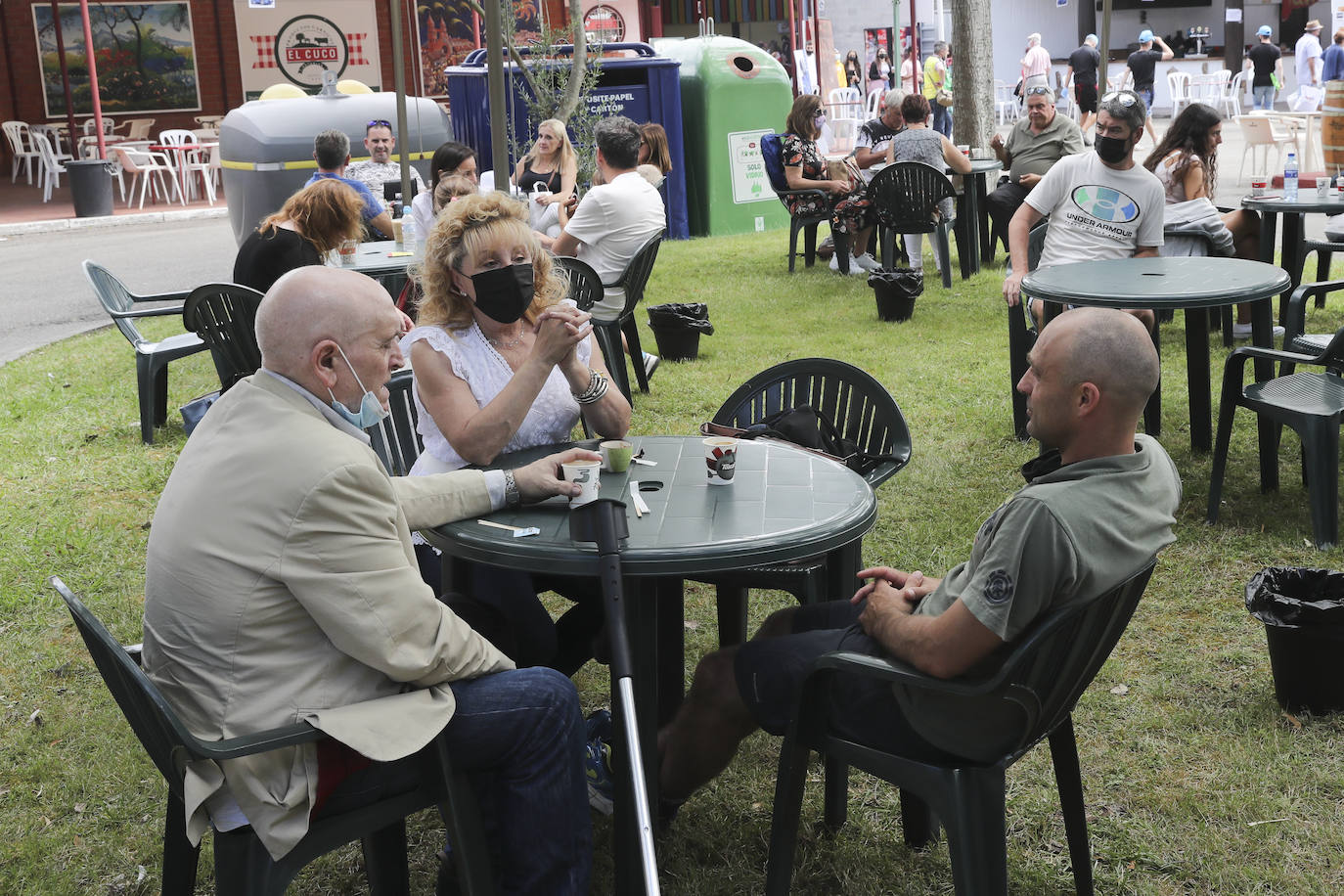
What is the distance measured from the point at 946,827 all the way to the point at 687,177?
37.9 ft

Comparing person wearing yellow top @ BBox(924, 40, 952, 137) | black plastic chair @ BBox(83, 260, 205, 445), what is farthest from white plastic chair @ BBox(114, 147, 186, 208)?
person wearing yellow top @ BBox(924, 40, 952, 137)

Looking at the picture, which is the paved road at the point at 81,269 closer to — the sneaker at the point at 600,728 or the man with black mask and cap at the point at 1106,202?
the man with black mask and cap at the point at 1106,202

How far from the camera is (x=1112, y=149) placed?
5.45 meters

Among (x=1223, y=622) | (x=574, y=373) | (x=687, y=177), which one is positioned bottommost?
(x=1223, y=622)

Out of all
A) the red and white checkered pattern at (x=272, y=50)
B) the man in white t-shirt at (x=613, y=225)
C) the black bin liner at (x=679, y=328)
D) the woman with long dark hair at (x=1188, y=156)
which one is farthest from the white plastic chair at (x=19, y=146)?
the woman with long dark hair at (x=1188, y=156)

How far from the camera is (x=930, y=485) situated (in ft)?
17.2

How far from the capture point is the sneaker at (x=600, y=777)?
Answer: 293cm

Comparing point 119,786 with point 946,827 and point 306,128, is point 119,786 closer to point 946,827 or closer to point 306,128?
point 946,827

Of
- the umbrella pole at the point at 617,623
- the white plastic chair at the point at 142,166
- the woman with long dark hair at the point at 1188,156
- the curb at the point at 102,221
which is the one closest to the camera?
the umbrella pole at the point at 617,623

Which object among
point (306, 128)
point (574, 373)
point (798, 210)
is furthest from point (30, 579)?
point (306, 128)

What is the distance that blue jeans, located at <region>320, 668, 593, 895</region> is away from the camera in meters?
2.21

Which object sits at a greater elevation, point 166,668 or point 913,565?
point 166,668

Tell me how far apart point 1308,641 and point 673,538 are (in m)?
1.81

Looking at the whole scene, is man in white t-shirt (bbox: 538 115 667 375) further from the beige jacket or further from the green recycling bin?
the green recycling bin
